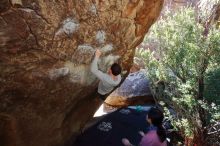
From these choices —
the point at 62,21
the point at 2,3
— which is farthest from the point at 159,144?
the point at 2,3

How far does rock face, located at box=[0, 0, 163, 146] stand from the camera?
3742 millimetres

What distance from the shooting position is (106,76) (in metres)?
4.89

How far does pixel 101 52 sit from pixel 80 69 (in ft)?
1.11

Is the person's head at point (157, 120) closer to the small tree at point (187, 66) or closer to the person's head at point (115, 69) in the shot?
the small tree at point (187, 66)

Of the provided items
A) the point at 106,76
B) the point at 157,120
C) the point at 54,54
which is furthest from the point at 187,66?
the point at 54,54

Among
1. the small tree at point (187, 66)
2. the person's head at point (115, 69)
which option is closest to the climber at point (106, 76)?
the person's head at point (115, 69)

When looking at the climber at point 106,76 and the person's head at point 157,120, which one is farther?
the climber at point 106,76

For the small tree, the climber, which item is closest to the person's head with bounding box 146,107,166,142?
the small tree

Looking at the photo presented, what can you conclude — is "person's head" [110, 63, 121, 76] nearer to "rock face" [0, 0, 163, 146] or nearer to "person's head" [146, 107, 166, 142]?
"rock face" [0, 0, 163, 146]

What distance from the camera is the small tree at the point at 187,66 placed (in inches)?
197

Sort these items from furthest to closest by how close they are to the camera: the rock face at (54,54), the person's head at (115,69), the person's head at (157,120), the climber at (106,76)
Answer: the person's head at (115,69)
the climber at (106,76)
the person's head at (157,120)
the rock face at (54,54)

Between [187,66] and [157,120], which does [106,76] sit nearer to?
[157,120]

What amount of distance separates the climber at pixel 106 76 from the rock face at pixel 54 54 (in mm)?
75

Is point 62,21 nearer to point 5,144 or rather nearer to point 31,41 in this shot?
point 31,41
